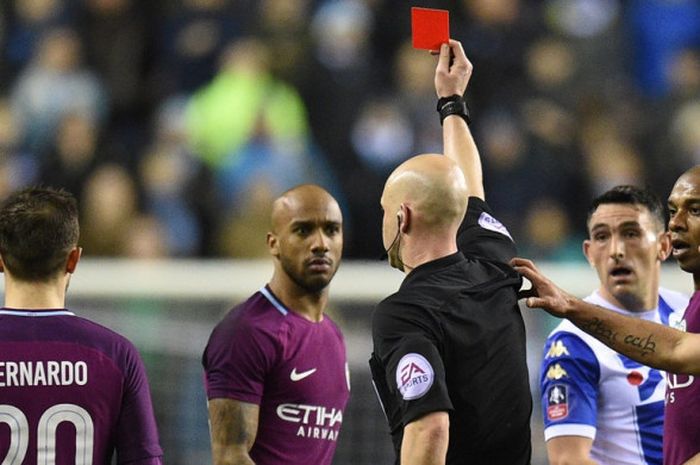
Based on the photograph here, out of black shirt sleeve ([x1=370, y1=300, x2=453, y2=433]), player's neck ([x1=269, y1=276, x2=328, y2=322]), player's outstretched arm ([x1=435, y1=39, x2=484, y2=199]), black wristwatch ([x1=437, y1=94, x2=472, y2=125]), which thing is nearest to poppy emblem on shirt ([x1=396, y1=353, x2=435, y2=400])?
black shirt sleeve ([x1=370, y1=300, x2=453, y2=433])

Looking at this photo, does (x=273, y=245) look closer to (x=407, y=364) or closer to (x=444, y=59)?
(x=444, y=59)

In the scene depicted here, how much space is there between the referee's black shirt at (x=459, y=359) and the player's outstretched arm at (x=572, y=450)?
0.89 metres

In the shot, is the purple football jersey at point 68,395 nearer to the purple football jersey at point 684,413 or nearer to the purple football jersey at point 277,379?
the purple football jersey at point 277,379

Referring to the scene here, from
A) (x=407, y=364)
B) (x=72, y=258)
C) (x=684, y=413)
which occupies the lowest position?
(x=684, y=413)

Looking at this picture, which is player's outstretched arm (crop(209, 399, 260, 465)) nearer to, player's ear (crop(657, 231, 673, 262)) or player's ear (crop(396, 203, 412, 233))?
player's ear (crop(396, 203, 412, 233))

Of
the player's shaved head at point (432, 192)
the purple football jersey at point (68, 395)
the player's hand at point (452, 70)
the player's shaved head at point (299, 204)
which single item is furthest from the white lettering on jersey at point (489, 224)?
the purple football jersey at point (68, 395)

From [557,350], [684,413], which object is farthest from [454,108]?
[684,413]

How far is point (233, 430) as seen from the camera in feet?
19.7

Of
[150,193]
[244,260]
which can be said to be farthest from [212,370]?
[150,193]

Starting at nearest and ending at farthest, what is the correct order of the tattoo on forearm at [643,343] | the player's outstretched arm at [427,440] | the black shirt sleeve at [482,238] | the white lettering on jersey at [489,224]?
the player's outstretched arm at [427,440] < the tattoo on forearm at [643,343] < the black shirt sleeve at [482,238] < the white lettering on jersey at [489,224]

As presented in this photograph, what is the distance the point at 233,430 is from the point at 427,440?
1.65 metres

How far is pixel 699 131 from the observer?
11.5 m

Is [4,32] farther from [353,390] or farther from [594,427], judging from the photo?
[594,427]

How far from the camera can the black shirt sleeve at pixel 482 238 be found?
17.4 ft
